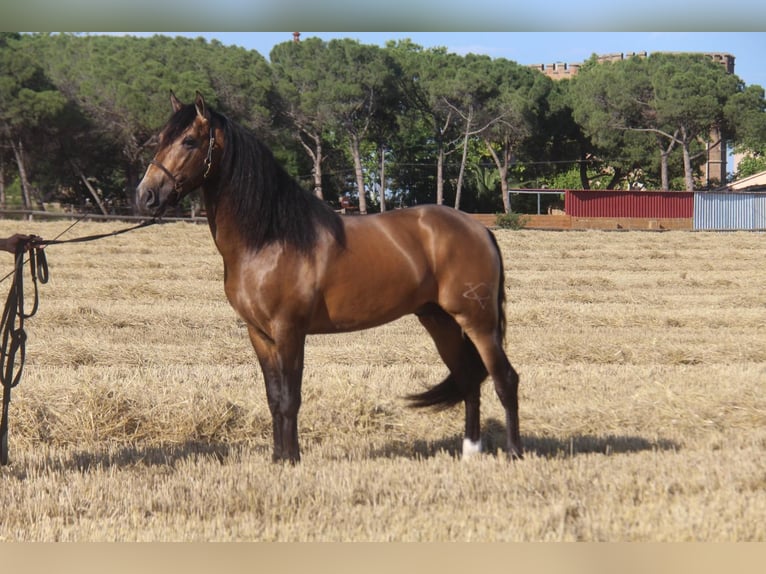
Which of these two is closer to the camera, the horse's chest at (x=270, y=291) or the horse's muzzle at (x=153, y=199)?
the horse's muzzle at (x=153, y=199)

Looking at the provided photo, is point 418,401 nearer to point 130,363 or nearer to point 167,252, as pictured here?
point 130,363

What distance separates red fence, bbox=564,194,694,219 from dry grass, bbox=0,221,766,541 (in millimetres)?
30850

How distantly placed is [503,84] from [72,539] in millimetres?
42095

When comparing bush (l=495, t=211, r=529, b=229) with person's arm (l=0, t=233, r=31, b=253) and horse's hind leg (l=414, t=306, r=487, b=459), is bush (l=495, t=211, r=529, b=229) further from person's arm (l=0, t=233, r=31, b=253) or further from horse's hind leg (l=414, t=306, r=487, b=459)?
person's arm (l=0, t=233, r=31, b=253)

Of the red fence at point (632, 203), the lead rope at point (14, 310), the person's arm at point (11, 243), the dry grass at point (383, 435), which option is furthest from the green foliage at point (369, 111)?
the person's arm at point (11, 243)

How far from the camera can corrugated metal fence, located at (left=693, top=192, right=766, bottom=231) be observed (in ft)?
135

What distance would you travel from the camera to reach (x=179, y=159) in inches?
222

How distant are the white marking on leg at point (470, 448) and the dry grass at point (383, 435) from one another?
0.13 meters

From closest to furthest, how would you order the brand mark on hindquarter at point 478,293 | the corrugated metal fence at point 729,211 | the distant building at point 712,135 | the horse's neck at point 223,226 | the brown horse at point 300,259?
the brown horse at point 300,259 → the horse's neck at point 223,226 → the brand mark on hindquarter at point 478,293 → the corrugated metal fence at point 729,211 → the distant building at point 712,135

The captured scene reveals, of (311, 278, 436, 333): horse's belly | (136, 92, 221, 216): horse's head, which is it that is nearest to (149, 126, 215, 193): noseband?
(136, 92, 221, 216): horse's head

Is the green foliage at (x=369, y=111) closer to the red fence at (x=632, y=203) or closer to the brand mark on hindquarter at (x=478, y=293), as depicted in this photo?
the red fence at (x=632, y=203)

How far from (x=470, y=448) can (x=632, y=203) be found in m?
39.3

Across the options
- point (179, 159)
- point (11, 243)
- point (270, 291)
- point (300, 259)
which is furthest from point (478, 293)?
point (11, 243)

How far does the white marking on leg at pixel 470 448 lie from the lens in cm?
632
